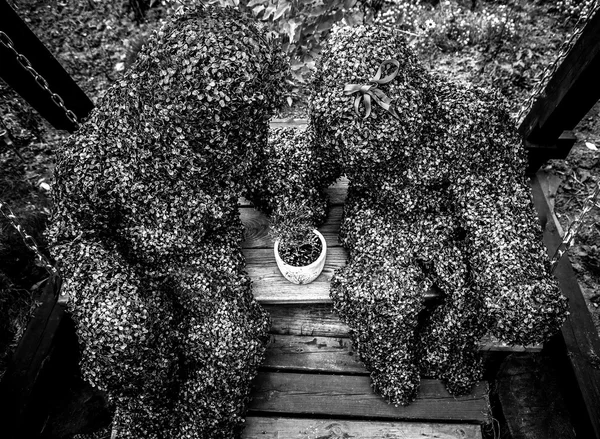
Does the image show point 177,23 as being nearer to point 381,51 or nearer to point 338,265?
point 381,51

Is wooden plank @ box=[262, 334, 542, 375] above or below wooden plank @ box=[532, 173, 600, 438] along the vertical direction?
above

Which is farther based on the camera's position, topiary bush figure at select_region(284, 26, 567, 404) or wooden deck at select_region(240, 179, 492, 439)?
wooden deck at select_region(240, 179, 492, 439)

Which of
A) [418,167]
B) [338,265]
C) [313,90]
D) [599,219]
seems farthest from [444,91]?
[599,219]

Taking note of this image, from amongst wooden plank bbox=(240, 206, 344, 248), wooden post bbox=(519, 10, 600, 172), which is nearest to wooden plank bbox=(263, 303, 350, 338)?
wooden plank bbox=(240, 206, 344, 248)

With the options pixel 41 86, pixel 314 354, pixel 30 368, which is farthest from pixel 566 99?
pixel 30 368

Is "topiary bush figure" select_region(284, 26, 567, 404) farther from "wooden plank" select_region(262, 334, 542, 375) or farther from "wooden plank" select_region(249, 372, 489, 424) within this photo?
"wooden plank" select_region(262, 334, 542, 375)

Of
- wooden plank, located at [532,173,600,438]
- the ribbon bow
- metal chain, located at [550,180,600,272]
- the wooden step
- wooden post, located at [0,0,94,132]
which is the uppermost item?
wooden post, located at [0,0,94,132]

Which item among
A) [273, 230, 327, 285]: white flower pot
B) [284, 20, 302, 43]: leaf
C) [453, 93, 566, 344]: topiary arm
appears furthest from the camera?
[284, 20, 302, 43]: leaf

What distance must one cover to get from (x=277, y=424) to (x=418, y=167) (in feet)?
4.95

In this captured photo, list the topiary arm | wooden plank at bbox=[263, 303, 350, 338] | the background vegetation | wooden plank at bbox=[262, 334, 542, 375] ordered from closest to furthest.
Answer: the topiary arm < wooden plank at bbox=[262, 334, 542, 375] < wooden plank at bbox=[263, 303, 350, 338] < the background vegetation

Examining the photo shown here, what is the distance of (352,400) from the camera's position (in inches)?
94.3

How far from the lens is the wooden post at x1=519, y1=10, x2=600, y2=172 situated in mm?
2213

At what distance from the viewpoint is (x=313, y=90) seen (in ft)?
6.52

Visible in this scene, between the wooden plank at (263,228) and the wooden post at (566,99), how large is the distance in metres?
1.27
